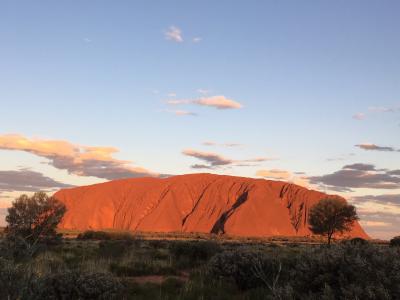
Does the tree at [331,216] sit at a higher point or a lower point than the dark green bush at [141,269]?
higher

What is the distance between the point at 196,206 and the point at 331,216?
7823cm

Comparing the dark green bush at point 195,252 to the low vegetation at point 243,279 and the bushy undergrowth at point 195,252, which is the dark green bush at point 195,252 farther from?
the low vegetation at point 243,279

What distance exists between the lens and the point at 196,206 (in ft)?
431

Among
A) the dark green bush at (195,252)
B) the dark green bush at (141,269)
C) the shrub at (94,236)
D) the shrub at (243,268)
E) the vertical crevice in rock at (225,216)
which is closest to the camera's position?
the shrub at (243,268)

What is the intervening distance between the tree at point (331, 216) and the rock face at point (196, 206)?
55490 mm

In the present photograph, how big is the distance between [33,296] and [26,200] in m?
35.4

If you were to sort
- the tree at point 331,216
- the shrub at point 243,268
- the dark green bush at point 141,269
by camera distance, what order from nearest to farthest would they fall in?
the shrub at point 243,268
the dark green bush at point 141,269
the tree at point 331,216

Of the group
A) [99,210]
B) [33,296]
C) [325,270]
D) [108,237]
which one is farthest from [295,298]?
[99,210]

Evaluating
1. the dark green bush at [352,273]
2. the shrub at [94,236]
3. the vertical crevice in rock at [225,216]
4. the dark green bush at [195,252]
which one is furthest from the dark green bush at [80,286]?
the vertical crevice in rock at [225,216]

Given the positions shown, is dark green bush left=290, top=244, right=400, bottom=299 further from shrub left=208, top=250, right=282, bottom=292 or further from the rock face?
the rock face

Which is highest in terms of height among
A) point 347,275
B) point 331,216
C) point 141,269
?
point 331,216

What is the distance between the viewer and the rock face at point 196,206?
118 meters

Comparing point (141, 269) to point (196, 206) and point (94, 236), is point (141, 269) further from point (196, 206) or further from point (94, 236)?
point (196, 206)

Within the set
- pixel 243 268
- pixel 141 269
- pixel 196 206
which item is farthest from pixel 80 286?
pixel 196 206
